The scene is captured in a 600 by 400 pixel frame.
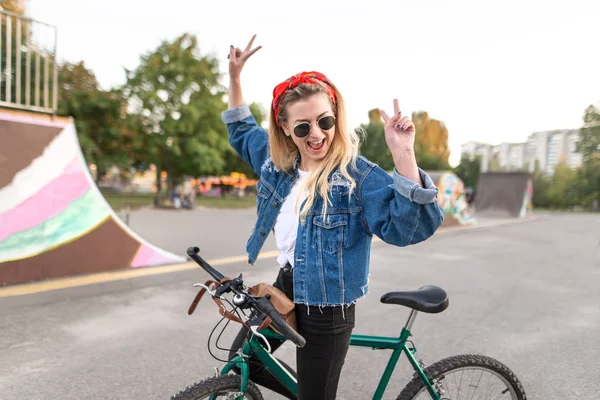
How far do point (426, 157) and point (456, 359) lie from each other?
1836 inches

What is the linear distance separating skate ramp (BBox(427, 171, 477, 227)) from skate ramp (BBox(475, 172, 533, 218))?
8091 millimetres

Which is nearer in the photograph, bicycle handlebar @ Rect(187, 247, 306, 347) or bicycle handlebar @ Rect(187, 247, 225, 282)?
bicycle handlebar @ Rect(187, 247, 306, 347)

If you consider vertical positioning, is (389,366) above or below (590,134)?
below

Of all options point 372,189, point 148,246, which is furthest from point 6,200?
point 372,189

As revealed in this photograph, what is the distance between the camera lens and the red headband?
173cm

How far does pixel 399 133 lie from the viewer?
1.52 m

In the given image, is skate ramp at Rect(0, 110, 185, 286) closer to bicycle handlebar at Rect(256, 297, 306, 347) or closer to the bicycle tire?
the bicycle tire

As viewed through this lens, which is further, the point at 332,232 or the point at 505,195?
the point at 505,195

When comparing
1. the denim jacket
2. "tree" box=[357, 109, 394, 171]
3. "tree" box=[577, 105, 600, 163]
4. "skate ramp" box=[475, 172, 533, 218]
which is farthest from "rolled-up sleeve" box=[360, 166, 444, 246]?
"tree" box=[577, 105, 600, 163]

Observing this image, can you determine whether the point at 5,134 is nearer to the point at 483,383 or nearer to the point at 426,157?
the point at 483,383

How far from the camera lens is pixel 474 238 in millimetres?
13195

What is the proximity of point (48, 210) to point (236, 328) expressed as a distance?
9.91 feet

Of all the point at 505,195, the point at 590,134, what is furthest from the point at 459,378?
the point at 590,134

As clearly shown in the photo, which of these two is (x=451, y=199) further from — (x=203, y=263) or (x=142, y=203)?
(x=142, y=203)
